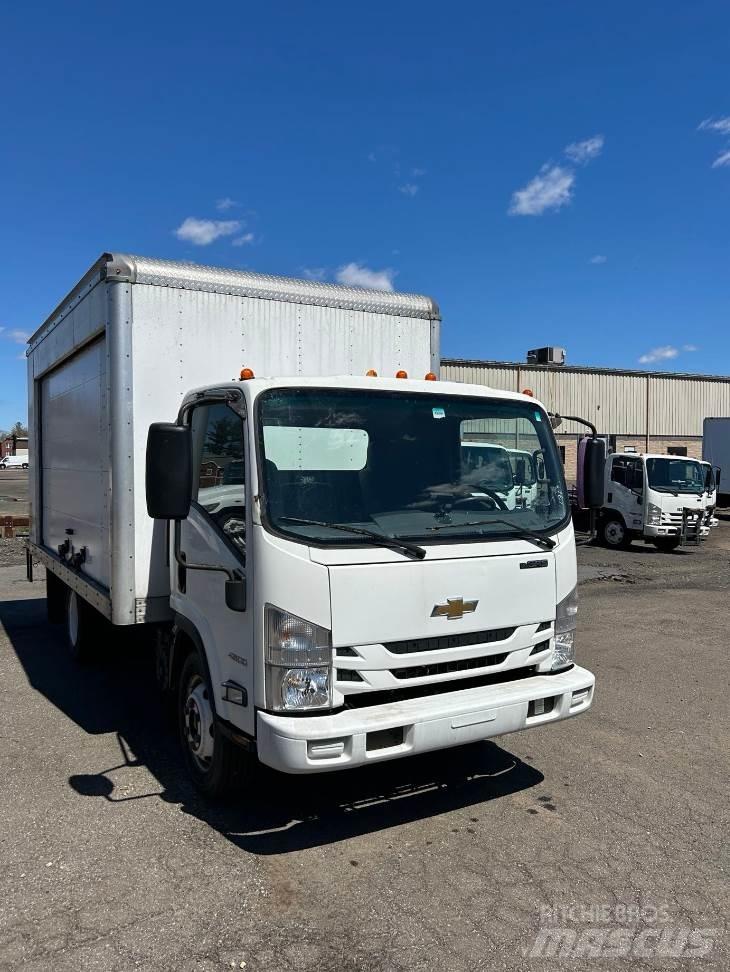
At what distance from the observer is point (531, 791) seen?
15.5 ft

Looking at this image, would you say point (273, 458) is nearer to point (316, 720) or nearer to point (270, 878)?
point (316, 720)

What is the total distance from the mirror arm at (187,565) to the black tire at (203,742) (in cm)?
50

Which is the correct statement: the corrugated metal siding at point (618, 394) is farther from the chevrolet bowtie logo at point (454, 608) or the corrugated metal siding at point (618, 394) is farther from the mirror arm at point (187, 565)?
the chevrolet bowtie logo at point (454, 608)

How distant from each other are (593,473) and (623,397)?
35.3 m

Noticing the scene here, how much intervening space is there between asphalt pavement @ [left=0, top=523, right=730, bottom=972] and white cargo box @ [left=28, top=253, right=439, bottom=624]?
3.58 ft

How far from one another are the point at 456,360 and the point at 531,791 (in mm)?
28369

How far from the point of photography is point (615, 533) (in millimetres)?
18297

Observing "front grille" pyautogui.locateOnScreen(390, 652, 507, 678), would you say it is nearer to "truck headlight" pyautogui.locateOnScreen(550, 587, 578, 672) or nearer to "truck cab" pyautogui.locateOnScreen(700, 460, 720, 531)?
"truck headlight" pyautogui.locateOnScreen(550, 587, 578, 672)

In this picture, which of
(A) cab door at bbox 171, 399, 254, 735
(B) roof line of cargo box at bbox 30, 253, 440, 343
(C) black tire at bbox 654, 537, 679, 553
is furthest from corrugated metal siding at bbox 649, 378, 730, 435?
(A) cab door at bbox 171, 399, 254, 735

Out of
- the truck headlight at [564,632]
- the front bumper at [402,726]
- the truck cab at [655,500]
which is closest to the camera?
the front bumper at [402,726]

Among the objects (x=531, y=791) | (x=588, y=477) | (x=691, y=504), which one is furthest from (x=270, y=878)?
(x=691, y=504)

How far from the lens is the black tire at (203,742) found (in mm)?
4242

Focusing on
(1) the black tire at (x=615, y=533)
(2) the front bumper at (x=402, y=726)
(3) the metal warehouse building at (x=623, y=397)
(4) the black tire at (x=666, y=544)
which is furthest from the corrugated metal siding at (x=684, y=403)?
(2) the front bumper at (x=402, y=726)

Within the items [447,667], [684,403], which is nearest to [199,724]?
[447,667]
